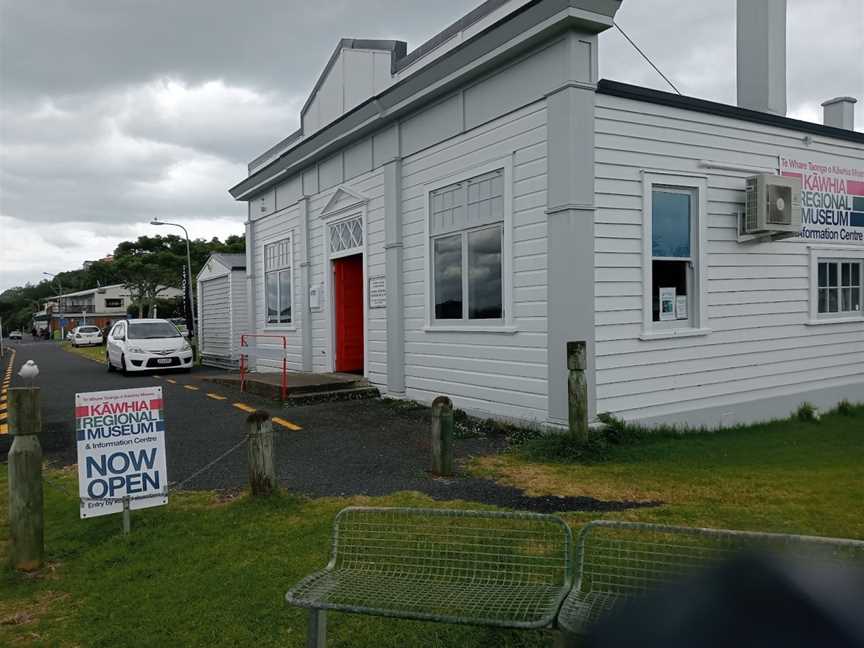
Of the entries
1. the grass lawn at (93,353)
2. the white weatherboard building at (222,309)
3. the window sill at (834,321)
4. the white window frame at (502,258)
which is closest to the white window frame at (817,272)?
the window sill at (834,321)

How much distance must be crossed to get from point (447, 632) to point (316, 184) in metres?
11.9

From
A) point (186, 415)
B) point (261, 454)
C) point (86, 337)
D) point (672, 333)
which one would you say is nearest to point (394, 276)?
point (186, 415)

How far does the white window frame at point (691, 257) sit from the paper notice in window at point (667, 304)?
81 mm

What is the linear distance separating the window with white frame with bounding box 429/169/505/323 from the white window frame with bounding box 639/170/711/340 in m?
1.82

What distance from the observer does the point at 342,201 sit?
12859mm

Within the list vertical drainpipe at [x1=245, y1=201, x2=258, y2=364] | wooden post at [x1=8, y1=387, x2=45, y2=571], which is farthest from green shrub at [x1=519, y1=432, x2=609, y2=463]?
vertical drainpipe at [x1=245, y1=201, x2=258, y2=364]

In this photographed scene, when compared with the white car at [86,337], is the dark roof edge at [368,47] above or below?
above

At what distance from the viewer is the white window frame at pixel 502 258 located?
28.3 feet

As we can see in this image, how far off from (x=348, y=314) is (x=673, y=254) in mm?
6933

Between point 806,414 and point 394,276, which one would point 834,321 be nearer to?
point 806,414

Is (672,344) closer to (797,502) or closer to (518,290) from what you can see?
(518,290)

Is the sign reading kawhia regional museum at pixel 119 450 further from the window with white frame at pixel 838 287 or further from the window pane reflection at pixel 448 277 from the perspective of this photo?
the window with white frame at pixel 838 287

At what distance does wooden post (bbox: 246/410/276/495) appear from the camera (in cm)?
541

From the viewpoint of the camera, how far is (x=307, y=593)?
2883mm
